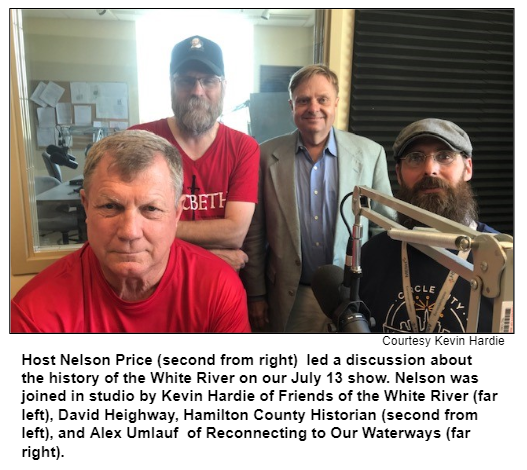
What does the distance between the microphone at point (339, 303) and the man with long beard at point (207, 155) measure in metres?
0.50

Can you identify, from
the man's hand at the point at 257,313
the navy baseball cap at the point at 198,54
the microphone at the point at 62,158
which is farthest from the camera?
the man's hand at the point at 257,313

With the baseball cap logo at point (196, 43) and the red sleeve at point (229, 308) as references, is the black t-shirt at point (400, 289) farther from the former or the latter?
the baseball cap logo at point (196, 43)

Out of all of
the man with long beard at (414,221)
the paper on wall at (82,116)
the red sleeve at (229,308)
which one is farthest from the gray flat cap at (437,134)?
the paper on wall at (82,116)

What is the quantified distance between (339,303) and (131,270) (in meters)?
0.59

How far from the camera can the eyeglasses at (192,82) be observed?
1584 mm

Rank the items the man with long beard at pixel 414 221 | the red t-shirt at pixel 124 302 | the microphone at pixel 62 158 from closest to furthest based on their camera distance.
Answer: the red t-shirt at pixel 124 302 < the man with long beard at pixel 414 221 < the microphone at pixel 62 158

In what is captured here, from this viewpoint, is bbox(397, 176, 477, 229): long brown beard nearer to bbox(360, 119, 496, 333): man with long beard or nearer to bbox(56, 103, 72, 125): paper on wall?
bbox(360, 119, 496, 333): man with long beard

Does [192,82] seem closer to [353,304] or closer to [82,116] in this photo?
[82,116]

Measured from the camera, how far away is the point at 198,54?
1.57 meters

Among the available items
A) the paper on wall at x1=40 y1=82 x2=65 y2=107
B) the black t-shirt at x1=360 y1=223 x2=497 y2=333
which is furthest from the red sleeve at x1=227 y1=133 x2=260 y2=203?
the paper on wall at x1=40 y1=82 x2=65 y2=107

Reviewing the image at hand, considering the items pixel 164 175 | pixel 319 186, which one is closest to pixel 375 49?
pixel 319 186

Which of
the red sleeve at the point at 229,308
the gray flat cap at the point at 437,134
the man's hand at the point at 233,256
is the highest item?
the gray flat cap at the point at 437,134
